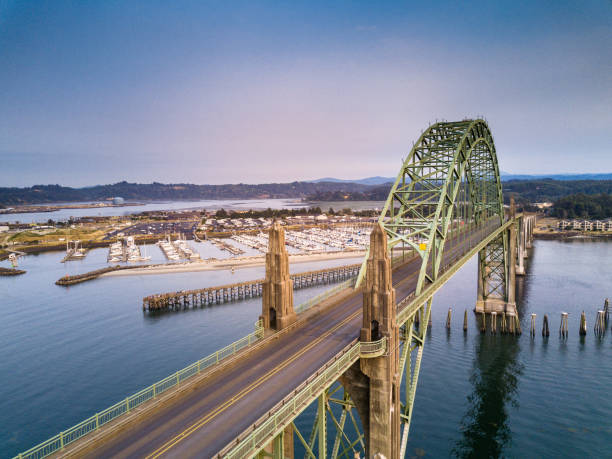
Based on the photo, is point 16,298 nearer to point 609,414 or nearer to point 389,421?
point 389,421

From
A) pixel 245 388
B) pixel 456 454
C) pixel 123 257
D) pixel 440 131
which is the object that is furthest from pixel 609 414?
pixel 123 257

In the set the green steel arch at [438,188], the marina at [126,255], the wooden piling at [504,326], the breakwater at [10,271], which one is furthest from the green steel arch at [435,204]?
the breakwater at [10,271]

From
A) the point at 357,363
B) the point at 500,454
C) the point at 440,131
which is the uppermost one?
the point at 440,131

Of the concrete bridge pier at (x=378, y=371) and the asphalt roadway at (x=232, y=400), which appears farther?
the concrete bridge pier at (x=378, y=371)

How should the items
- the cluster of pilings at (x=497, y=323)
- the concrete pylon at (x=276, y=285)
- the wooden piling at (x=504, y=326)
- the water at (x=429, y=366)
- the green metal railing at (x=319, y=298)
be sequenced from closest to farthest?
1. the concrete pylon at (x=276, y=285)
2. the green metal railing at (x=319, y=298)
3. the water at (x=429, y=366)
4. the cluster of pilings at (x=497, y=323)
5. the wooden piling at (x=504, y=326)

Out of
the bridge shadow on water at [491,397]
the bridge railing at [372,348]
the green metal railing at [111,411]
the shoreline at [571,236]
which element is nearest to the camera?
the green metal railing at [111,411]

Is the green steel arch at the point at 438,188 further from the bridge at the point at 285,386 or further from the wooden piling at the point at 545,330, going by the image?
the wooden piling at the point at 545,330

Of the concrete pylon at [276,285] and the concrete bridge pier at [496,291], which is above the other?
the concrete pylon at [276,285]
